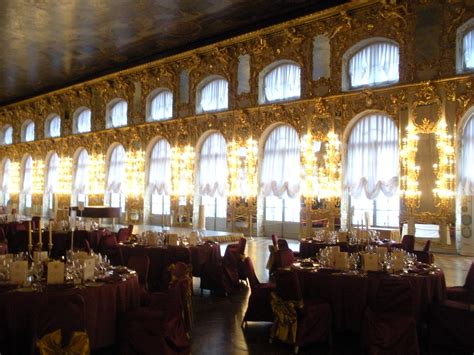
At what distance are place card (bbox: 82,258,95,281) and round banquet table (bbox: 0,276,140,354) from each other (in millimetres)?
204

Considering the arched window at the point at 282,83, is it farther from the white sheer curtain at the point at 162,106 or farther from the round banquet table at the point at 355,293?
the round banquet table at the point at 355,293

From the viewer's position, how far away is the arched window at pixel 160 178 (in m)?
20.9

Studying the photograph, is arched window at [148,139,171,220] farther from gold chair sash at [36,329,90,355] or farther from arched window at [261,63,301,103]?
gold chair sash at [36,329,90,355]

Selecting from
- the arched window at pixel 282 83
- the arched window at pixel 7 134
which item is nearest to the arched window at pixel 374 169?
the arched window at pixel 282 83

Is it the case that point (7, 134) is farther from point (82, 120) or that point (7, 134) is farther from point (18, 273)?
point (18, 273)

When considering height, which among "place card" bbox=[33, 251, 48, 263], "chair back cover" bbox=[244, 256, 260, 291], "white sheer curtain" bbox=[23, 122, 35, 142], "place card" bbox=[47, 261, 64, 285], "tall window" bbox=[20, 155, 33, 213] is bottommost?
"chair back cover" bbox=[244, 256, 260, 291]

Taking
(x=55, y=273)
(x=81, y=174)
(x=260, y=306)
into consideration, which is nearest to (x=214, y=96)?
(x=81, y=174)

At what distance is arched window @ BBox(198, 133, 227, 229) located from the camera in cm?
1878

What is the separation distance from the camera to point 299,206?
1678 centimetres

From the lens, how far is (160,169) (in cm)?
2125

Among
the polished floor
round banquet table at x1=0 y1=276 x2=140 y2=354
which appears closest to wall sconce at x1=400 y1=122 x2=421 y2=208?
the polished floor

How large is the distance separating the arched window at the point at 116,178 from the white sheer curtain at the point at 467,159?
601 inches

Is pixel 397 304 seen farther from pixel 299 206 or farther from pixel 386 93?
pixel 299 206

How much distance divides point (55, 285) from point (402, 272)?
14.0ft
